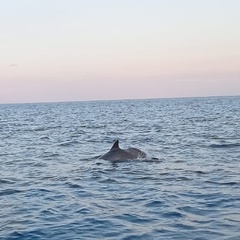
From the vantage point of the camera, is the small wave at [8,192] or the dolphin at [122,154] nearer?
the small wave at [8,192]

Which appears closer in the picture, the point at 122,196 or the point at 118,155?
the point at 122,196

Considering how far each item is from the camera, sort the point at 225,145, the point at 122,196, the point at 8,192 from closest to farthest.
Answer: the point at 122,196, the point at 8,192, the point at 225,145

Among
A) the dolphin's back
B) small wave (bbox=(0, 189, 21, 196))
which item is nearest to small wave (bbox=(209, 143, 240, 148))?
the dolphin's back

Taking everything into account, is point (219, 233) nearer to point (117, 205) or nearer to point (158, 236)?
point (158, 236)

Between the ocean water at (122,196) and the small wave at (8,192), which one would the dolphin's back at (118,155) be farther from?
the small wave at (8,192)

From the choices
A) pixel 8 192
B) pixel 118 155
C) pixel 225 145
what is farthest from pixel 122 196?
pixel 225 145

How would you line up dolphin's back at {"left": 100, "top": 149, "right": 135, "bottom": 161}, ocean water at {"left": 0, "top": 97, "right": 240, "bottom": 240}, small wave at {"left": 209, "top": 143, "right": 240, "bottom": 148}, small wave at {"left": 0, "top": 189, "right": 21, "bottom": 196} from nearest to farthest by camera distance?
ocean water at {"left": 0, "top": 97, "right": 240, "bottom": 240} < small wave at {"left": 0, "top": 189, "right": 21, "bottom": 196} < dolphin's back at {"left": 100, "top": 149, "right": 135, "bottom": 161} < small wave at {"left": 209, "top": 143, "right": 240, "bottom": 148}

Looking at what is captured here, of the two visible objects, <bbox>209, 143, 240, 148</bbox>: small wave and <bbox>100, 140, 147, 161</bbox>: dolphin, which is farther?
<bbox>209, 143, 240, 148</bbox>: small wave

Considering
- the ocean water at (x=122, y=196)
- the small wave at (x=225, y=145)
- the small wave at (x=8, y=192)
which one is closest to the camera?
the ocean water at (x=122, y=196)

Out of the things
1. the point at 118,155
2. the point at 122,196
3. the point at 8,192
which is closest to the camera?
the point at 122,196

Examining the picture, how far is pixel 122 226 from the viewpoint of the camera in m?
11.5

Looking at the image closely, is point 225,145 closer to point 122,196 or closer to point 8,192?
point 122,196

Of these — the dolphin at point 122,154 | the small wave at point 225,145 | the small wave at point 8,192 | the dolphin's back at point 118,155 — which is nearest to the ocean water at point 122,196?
the small wave at point 8,192

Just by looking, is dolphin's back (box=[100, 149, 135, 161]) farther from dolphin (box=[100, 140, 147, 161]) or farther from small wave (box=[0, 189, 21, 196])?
small wave (box=[0, 189, 21, 196])
